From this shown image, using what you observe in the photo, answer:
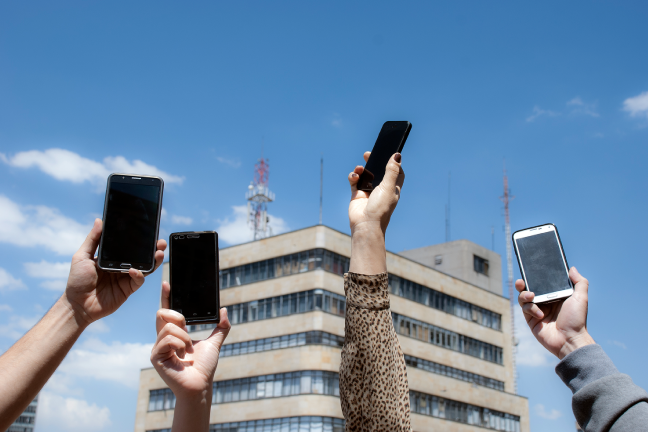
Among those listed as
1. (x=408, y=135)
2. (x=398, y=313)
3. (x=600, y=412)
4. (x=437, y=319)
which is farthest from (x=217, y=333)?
(x=437, y=319)

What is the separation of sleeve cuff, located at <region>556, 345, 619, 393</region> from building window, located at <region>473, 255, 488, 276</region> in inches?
2472

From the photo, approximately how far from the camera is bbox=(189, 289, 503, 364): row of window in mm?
45344

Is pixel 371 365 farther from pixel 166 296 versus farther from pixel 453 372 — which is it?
pixel 453 372

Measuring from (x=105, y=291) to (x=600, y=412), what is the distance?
2.70 m

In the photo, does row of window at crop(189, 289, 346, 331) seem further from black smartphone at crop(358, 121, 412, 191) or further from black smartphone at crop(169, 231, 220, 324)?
black smartphone at crop(358, 121, 412, 191)

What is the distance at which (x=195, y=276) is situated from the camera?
3912 millimetres

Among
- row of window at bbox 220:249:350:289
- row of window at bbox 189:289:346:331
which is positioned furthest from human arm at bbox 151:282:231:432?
row of window at bbox 220:249:350:289

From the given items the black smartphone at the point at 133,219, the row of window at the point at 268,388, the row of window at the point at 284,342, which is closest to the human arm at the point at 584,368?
the black smartphone at the point at 133,219

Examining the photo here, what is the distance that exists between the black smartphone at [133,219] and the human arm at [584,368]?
7.34ft

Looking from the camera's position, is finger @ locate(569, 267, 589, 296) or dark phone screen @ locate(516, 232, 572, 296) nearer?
finger @ locate(569, 267, 589, 296)

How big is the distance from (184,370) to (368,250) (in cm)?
110

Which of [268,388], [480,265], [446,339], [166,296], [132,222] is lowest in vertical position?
[166,296]

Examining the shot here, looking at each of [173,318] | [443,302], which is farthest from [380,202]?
[443,302]

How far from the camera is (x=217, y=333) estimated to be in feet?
11.1
